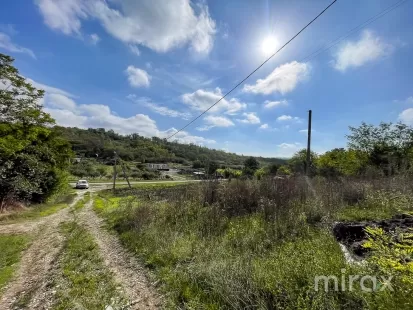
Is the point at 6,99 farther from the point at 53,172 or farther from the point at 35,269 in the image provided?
the point at 35,269

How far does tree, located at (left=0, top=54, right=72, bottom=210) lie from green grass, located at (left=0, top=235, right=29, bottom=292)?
16.8 ft

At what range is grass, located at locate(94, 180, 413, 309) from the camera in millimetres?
3174

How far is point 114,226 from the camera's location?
9969 mm

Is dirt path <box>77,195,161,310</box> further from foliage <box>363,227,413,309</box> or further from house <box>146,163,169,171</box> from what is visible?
house <box>146,163,169,171</box>

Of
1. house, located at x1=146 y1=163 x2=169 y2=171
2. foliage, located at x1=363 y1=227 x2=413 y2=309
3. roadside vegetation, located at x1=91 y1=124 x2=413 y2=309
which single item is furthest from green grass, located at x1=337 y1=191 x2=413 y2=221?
house, located at x1=146 y1=163 x2=169 y2=171

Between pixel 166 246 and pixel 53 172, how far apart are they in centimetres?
1683

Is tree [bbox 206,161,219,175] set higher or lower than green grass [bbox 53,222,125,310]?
higher

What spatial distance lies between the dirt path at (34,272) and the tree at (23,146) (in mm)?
3860

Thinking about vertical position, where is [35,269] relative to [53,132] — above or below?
below

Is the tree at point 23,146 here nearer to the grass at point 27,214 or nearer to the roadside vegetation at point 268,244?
the grass at point 27,214

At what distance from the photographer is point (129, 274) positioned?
5305 millimetres

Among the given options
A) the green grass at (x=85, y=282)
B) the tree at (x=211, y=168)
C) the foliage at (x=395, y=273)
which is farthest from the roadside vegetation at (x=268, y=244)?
the tree at (x=211, y=168)

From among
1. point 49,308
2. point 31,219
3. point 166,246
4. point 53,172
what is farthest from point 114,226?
point 53,172

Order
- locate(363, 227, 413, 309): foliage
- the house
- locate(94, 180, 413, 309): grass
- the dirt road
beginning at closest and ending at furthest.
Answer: locate(363, 227, 413, 309): foliage
locate(94, 180, 413, 309): grass
the dirt road
the house
